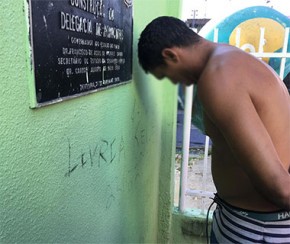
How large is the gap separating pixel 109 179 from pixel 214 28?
1687mm

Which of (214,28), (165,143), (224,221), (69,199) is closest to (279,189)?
(224,221)

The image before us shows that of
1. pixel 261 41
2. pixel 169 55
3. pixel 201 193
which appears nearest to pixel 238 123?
pixel 169 55

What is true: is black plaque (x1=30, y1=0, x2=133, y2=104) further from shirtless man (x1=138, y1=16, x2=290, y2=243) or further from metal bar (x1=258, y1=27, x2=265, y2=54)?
metal bar (x1=258, y1=27, x2=265, y2=54)

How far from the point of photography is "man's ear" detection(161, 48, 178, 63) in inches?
55.7

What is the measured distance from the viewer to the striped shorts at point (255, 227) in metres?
1.34

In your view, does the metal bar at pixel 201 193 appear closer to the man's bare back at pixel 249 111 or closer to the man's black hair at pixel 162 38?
the man's bare back at pixel 249 111

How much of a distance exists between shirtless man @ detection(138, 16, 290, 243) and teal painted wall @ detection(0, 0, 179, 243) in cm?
35

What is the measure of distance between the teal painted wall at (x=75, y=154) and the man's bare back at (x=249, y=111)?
1.64 feet

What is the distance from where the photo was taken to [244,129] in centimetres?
105

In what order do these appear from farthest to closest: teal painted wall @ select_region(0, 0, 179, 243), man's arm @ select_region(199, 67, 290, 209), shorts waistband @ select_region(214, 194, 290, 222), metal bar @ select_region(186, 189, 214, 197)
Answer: metal bar @ select_region(186, 189, 214, 197) → shorts waistband @ select_region(214, 194, 290, 222) → man's arm @ select_region(199, 67, 290, 209) → teal painted wall @ select_region(0, 0, 179, 243)

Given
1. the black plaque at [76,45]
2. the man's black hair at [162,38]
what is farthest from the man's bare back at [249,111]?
the black plaque at [76,45]

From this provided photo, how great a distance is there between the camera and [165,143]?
2.70m

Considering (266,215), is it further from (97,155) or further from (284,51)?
(284,51)

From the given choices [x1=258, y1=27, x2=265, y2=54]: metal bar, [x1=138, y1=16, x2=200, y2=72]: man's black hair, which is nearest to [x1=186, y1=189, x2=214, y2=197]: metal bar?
[x1=258, y1=27, x2=265, y2=54]: metal bar
